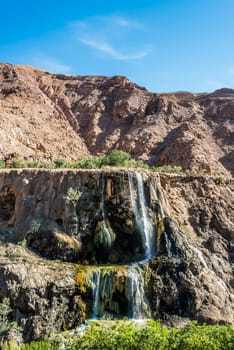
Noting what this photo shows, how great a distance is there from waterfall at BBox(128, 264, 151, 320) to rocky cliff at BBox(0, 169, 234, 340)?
0.38 feet

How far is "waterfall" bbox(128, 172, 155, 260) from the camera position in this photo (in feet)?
71.5

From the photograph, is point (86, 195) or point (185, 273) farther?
point (86, 195)

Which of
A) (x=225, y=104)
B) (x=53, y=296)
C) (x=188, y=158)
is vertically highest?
(x=225, y=104)

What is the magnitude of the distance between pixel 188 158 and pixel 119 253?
2003 cm

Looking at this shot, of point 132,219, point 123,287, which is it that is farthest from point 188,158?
point 123,287

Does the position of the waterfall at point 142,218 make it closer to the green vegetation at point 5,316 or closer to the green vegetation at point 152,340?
the green vegetation at point 5,316

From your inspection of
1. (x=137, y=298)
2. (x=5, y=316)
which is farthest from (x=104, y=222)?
(x=5, y=316)

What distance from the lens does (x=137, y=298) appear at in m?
19.0

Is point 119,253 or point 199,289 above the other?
point 119,253

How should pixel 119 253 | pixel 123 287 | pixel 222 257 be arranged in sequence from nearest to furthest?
pixel 123 287 → pixel 119 253 → pixel 222 257

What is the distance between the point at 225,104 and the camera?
5119cm

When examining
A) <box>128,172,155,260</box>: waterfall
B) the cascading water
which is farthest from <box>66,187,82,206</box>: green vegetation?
the cascading water

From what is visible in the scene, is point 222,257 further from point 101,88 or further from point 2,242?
point 101,88

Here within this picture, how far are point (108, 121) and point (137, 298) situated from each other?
3464 centimetres
